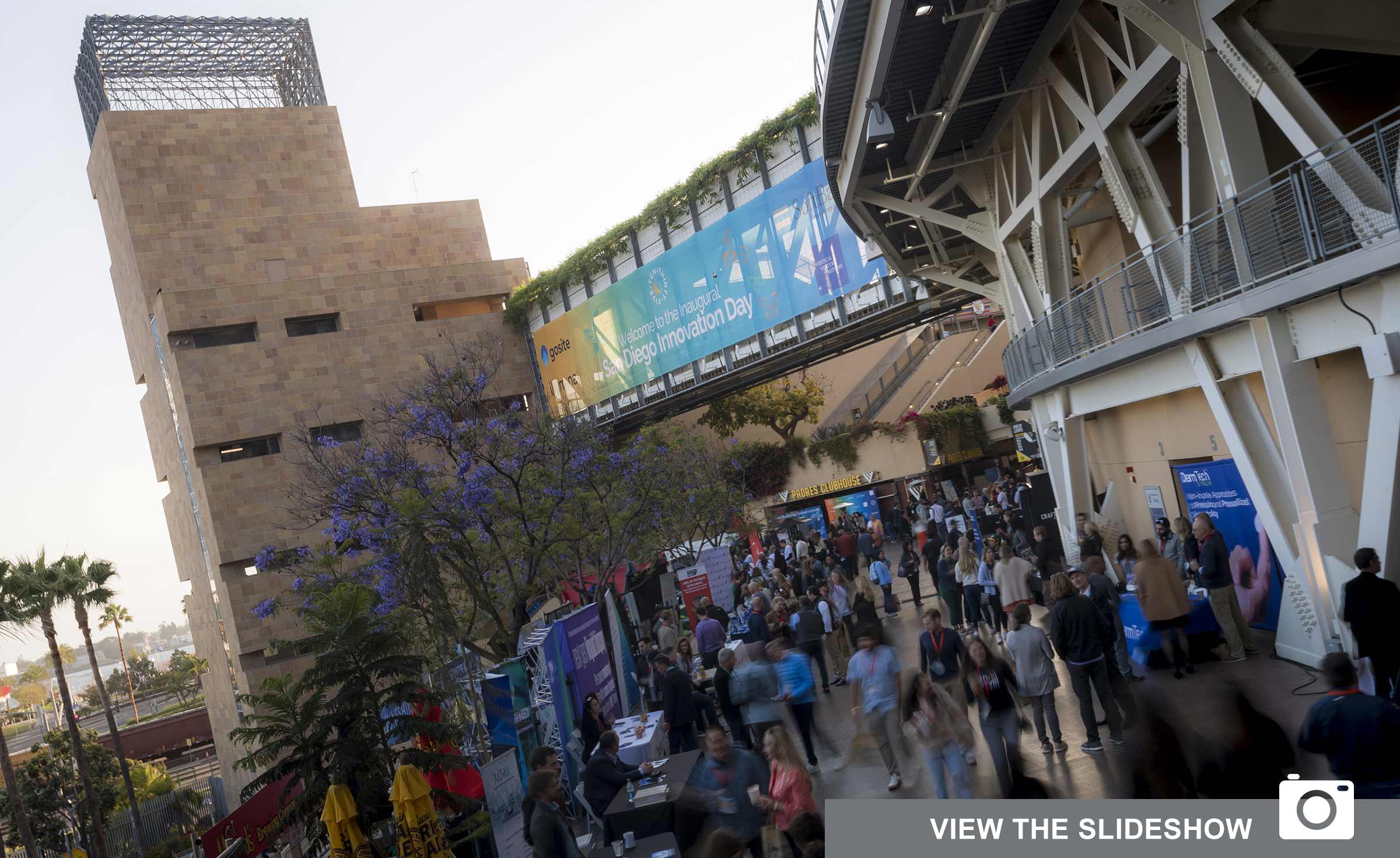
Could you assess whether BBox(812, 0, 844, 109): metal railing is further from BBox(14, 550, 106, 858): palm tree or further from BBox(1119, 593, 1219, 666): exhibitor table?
BBox(14, 550, 106, 858): palm tree

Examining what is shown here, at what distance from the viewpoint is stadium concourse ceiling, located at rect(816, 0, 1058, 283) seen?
1177 cm

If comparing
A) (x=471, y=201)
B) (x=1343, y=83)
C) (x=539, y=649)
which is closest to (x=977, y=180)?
(x=1343, y=83)

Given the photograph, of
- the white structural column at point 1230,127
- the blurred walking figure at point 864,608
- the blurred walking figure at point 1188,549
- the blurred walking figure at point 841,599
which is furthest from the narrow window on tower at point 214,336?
the white structural column at point 1230,127

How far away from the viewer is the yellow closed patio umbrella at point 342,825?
970cm

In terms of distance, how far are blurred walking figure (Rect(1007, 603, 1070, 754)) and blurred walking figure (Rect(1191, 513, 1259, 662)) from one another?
268cm

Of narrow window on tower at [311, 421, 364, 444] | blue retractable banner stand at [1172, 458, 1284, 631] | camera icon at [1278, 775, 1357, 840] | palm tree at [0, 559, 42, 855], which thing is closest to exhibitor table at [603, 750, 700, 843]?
camera icon at [1278, 775, 1357, 840]

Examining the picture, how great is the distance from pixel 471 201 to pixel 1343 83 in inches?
1539

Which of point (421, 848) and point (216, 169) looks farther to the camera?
point (216, 169)

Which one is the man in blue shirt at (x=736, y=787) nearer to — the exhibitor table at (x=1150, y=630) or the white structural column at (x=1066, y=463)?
the exhibitor table at (x=1150, y=630)

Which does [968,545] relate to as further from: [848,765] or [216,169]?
[216,169]

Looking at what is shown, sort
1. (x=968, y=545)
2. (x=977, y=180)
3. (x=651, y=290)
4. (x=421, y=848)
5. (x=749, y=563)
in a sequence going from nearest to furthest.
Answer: (x=421, y=848) < (x=968, y=545) < (x=977, y=180) < (x=749, y=563) < (x=651, y=290)

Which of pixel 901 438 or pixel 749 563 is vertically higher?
pixel 901 438

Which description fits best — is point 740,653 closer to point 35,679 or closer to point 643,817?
point 643,817

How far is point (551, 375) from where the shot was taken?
1694 inches
